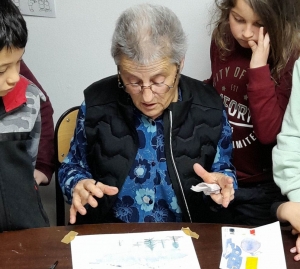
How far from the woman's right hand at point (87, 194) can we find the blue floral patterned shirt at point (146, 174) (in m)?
0.16

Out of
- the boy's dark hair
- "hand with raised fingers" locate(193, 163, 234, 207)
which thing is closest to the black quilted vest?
"hand with raised fingers" locate(193, 163, 234, 207)

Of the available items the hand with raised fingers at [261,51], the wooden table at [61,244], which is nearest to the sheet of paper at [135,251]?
the wooden table at [61,244]

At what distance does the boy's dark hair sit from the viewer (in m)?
1.26

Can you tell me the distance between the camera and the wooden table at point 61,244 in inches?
46.4

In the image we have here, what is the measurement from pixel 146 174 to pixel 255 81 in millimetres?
512

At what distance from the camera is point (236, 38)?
5.49 feet

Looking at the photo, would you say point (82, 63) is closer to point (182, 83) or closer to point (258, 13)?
point (182, 83)

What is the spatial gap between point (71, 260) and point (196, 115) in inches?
26.7

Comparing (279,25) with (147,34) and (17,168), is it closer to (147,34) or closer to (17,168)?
(147,34)

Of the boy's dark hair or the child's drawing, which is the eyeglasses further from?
the child's drawing

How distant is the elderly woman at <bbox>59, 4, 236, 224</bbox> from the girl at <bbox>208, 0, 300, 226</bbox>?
159 millimetres

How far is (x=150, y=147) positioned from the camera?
1.56 m

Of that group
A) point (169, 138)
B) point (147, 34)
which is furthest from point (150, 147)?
point (147, 34)

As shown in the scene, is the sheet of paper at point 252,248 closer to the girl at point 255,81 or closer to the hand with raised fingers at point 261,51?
the girl at point 255,81
